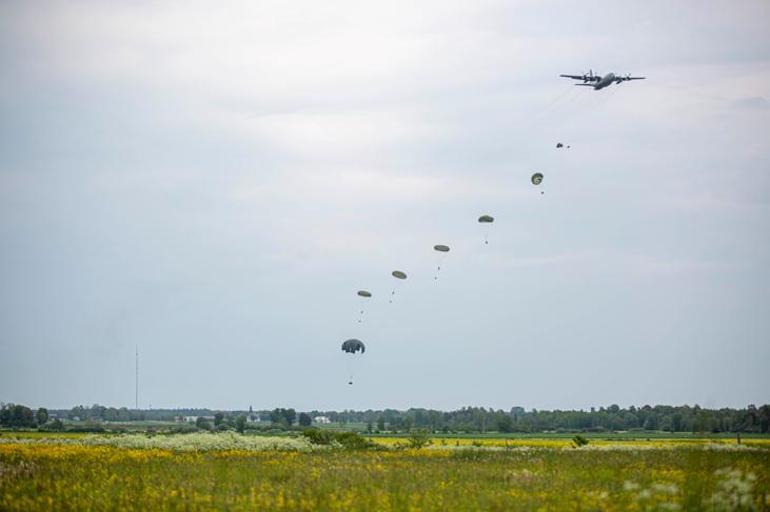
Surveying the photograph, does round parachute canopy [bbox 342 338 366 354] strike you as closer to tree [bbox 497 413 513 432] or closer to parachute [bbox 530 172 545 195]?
parachute [bbox 530 172 545 195]

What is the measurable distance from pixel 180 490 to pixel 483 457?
16853mm

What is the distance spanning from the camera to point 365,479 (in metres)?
29.3

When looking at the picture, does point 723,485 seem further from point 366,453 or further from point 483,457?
point 366,453

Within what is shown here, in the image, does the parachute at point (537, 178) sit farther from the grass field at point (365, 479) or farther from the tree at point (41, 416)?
the tree at point (41, 416)

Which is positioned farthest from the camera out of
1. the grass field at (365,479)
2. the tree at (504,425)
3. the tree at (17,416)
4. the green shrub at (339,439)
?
the tree at (504,425)

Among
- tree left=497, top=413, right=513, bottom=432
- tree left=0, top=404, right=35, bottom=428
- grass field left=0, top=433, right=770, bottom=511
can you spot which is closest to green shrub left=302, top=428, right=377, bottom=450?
grass field left=0, top=433, right=770, bottom=511

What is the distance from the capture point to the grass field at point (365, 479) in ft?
78.7

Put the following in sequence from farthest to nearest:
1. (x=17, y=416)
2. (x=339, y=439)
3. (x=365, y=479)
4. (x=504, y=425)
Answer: (x=504, y=425) → (x=17, y=416) → (x=339, y=439) → (x=365, y=479)

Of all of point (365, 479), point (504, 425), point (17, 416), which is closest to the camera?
point (365, 479)

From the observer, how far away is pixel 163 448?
42.1 meters

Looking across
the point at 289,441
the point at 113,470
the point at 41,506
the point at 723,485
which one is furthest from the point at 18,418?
the point at 723,485

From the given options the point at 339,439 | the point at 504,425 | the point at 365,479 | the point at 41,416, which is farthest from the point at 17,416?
the point at 365,479

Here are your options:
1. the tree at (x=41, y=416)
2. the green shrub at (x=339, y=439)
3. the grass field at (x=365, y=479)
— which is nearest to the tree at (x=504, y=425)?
A: the tree at (x=41, y=416)

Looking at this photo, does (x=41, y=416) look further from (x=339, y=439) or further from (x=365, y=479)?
(x=365, y=479)
